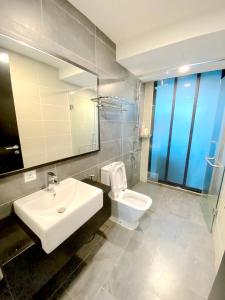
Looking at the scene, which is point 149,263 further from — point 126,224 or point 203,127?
point 203,127

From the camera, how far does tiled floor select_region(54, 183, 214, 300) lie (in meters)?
1.18

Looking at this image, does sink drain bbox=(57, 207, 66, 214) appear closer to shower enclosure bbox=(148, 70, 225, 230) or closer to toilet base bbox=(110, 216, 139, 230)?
toilet base bbox=(110, 216, 139, 230)

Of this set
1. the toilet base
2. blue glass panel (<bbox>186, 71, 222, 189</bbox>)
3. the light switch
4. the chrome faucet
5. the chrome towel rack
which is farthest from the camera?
blue glass panel (<bbox>186, 71, 222, 189</bbox>)

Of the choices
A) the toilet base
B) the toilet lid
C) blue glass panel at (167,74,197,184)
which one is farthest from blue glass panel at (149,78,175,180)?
the toilet base

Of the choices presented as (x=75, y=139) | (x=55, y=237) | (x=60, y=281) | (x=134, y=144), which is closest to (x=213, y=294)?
(x=55, y=237)

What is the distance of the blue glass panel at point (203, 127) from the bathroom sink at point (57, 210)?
6.82ft

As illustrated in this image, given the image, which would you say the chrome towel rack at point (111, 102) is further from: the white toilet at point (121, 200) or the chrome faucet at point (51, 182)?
the chrome faucet at point (51, 182)

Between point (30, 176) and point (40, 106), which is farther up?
point (40, 106)

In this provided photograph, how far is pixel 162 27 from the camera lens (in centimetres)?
152

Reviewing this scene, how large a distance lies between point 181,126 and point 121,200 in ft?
6.47

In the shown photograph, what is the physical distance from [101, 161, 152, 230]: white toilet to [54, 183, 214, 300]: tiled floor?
0.12 metres

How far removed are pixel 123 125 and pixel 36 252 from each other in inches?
76.7

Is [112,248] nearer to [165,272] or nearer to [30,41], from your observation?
[165,272]

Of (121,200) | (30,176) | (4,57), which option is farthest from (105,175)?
(4,57)
